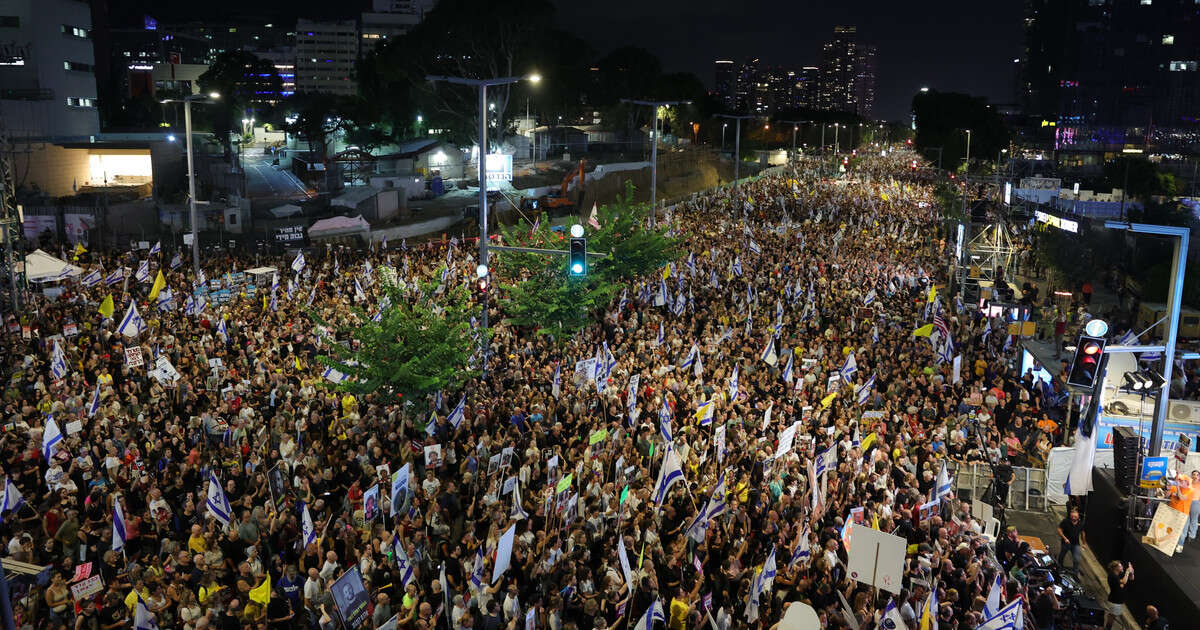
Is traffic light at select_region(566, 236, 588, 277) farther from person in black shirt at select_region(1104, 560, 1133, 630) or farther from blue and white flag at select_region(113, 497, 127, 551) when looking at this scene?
person in black shirt at select_region(1104, 560, 1133, 630)

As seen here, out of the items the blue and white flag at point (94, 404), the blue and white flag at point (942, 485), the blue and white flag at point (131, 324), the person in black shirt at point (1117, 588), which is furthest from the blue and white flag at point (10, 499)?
the person in black shirt at point (1117, 588)

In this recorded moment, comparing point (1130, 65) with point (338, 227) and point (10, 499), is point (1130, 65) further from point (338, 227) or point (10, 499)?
point (10, 499)

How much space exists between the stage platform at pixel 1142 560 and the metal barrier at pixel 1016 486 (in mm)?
1346

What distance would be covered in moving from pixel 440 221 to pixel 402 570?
39192 mm

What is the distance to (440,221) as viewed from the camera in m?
48.4

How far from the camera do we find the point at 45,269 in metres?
25.7

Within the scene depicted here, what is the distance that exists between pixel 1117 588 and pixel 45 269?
26967 millimetres

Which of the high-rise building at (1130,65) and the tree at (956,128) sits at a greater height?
the high-rise building at (1130,65)

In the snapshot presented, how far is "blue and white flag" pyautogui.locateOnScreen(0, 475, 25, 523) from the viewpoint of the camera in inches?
473

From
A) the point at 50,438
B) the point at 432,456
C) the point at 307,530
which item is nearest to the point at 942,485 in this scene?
the point at 432,456

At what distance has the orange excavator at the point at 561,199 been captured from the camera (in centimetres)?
5375

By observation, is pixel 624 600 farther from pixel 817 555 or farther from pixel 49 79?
pixel 49 79

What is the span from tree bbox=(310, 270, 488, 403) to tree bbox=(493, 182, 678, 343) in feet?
14.3

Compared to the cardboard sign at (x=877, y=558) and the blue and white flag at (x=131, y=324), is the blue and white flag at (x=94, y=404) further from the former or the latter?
the cardboard sign at (x=877, y=558)
